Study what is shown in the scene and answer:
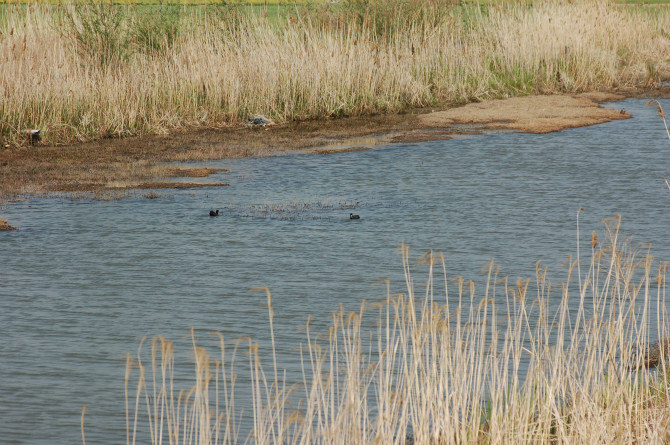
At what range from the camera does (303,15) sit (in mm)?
20375

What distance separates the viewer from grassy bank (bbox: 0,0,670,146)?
14.0 m

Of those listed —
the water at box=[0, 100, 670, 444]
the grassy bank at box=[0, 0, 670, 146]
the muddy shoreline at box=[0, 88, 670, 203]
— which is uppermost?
the grassy bank at box=[0, 0, 670, 146]

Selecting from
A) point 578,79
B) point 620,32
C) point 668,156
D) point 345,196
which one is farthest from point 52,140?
point 620,32

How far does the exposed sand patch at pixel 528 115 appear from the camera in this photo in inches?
655

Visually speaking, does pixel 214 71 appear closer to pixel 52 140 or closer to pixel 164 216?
pixel 52 140

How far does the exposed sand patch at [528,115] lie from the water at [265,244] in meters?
2.03

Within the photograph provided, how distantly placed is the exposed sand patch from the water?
6.64 ft

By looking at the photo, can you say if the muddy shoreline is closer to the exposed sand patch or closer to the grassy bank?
the exposed sand patch

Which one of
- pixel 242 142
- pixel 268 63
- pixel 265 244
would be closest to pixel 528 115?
pixel 268 63

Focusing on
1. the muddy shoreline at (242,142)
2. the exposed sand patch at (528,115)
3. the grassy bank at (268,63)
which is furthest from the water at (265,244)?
the grassy bank at (268,63)

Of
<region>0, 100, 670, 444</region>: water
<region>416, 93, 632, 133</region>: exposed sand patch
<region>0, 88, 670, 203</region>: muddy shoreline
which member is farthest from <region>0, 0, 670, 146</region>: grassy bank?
<region>0, 100, 670, 444</region>: water

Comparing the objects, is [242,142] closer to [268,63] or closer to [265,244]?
[268,63]

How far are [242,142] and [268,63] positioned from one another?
76.6 inches

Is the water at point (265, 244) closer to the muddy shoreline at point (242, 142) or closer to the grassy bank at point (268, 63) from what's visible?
the muddy shoreline at point (242, 142)
